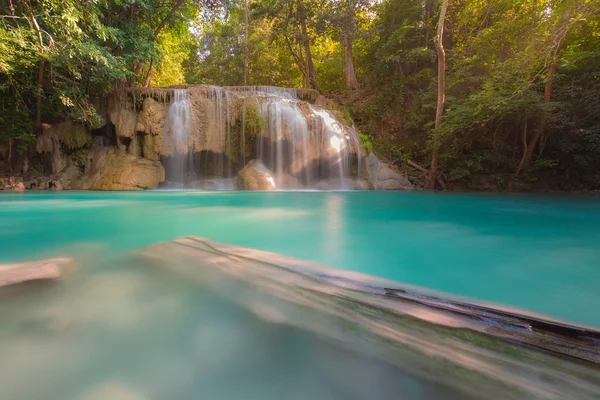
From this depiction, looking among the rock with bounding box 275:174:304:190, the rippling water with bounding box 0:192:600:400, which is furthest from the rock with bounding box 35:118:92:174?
the rippling water with bounding box 0:192:600:400

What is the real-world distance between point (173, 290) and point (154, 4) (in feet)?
45.6

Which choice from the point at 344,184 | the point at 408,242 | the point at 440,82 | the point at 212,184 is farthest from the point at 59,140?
the point at 440,82

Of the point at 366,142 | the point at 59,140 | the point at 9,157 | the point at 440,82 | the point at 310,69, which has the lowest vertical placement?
the point at 9,157

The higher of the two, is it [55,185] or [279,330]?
[55,185]

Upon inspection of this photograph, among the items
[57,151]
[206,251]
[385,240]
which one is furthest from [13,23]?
[385,240]

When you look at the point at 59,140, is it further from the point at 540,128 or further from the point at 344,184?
the point at 540,128

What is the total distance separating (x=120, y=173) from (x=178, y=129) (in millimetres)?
2639

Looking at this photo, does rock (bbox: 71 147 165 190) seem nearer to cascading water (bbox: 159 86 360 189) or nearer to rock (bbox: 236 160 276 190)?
cascading water (bbox: 159 86 360 189)

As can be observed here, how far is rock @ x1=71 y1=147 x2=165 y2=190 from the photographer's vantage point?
9844mm

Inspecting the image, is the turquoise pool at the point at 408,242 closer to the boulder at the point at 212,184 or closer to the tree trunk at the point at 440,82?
the tree trunk at the point at 440,82

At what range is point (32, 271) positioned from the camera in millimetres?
1754

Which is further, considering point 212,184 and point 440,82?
point 212,184

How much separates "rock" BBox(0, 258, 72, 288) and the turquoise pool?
292mm

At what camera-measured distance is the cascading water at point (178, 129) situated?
35.1ft
